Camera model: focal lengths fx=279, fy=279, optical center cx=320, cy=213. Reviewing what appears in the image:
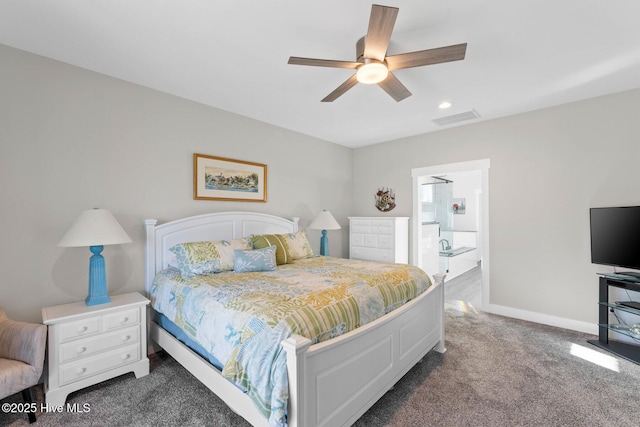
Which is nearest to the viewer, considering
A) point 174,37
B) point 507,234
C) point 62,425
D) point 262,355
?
point 262,355

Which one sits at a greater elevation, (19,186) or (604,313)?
(19,186)

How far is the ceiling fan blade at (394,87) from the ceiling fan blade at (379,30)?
29cm

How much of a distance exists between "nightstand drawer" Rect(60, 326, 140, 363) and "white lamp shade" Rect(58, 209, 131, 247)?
29.0 inches

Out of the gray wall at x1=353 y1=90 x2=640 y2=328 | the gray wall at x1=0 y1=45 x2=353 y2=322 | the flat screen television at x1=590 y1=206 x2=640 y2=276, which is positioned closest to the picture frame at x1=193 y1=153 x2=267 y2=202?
the gray wall at x1=0 y1=45 x2=353 y2=322

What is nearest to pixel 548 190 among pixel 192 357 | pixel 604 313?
pixel 604 313

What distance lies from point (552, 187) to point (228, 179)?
13.4ft

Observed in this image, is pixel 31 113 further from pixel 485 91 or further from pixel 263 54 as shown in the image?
pixel 485 91

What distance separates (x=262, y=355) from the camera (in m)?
1.47

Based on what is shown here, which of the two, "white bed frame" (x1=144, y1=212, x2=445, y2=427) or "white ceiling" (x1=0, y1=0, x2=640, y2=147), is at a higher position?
"white ceiling" (x1=0, y1=0, x2=640, y2=147)

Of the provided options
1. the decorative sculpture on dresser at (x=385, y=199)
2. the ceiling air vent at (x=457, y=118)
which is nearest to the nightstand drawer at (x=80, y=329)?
the decorative sculpture on dresser at (x=385, y=199)

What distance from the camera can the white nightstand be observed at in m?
2.01

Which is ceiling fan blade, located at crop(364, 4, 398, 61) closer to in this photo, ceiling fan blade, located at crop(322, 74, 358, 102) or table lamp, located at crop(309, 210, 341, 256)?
Result: ceiling fan blade, located at crop(322, 74, 358, 102)

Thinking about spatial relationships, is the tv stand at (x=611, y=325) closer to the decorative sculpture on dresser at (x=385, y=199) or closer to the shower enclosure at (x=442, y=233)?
the shower enclosure at (x=442, y=233)

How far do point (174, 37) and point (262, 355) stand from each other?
2.31m
